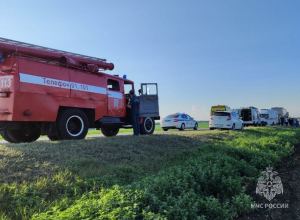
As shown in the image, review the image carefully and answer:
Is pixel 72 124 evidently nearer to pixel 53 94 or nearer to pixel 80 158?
pixel 53 94

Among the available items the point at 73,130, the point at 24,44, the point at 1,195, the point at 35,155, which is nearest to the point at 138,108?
the point at 73,130

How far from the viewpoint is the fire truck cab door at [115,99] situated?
413 inches

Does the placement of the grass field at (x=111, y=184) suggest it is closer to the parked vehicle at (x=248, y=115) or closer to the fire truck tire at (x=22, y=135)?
the fire truck tire at (x=22, y=135)

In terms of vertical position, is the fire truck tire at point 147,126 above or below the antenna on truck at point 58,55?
below

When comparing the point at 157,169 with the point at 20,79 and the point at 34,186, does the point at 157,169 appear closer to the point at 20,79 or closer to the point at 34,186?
the point at 34,186

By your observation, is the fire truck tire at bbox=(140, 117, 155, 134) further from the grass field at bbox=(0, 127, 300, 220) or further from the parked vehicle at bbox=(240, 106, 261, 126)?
the parked vehicle at bbox=(240, 106, 261, 126)

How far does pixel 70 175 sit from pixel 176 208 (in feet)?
7.07

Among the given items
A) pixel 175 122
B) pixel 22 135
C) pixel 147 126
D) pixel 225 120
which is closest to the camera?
pixel 22 135

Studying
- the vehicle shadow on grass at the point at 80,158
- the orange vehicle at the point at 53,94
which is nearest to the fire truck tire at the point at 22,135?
the orange vehicle at the point at 53,94

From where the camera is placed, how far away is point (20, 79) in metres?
7.29

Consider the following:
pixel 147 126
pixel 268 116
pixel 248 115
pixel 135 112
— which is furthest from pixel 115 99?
pixel 268 116

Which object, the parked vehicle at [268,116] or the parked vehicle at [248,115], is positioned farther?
the parked vehicle at [268,116]

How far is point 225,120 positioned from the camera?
20.5 meters

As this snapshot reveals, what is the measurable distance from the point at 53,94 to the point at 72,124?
1.29 metres
